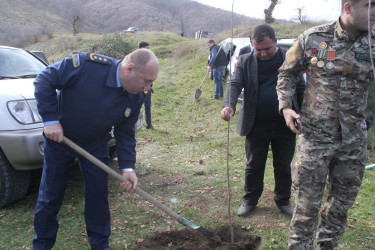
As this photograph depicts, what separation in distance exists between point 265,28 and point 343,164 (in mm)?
1407

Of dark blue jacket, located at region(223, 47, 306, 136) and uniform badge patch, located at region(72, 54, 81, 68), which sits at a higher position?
uniform badge patch, located at region(72, 54, 81, 68)

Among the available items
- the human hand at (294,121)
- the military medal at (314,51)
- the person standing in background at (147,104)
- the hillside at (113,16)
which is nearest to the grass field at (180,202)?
the person standing in background at (147,104)

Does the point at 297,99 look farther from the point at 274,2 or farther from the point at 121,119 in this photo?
the point at 274,2

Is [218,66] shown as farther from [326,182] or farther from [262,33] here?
[326,182]

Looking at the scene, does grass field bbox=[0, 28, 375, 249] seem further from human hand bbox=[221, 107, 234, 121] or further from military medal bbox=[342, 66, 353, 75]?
military medal bbox=[342, 66, 353, 75]

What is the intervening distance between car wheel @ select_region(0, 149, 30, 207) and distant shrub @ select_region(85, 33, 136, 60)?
16912 millimetres

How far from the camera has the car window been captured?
4074mm

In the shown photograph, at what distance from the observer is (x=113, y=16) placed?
7669cm

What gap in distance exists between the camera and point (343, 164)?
2.21m

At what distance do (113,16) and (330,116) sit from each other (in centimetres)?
8174

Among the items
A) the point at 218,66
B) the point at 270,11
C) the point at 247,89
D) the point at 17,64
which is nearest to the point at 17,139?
the point at 17,64

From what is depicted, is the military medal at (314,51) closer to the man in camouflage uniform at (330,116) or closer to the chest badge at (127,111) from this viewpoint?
the man in camouflage uniform at (330,116)

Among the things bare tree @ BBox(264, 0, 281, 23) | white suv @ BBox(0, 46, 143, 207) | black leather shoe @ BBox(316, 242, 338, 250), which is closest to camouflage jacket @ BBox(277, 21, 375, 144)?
black leather shoe @ BBox(316, 242, 338, 250)

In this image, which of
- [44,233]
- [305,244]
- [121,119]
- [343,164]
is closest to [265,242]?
[305,244]
